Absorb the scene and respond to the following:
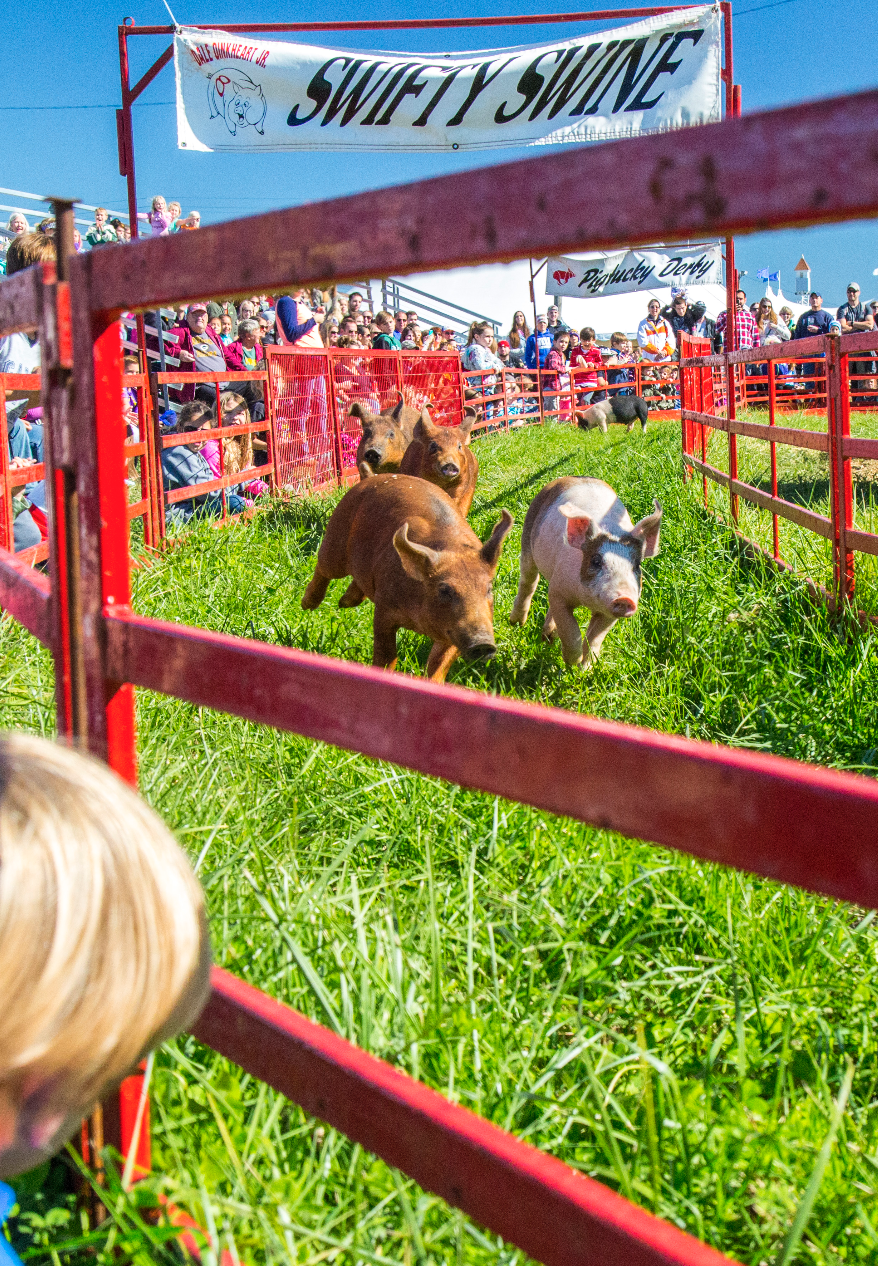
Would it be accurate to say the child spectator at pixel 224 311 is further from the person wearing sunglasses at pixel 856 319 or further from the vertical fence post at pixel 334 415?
the person wearing sunglasses at pixel 856 319

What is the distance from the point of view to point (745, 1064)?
2064 mm

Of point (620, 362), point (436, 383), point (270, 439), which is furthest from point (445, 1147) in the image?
point (620, 362)

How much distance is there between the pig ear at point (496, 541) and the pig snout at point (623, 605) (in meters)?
0.55

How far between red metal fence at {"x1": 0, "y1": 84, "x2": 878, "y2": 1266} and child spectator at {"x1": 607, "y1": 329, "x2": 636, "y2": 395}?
19.5m

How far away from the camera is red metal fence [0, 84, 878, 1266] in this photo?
913mm

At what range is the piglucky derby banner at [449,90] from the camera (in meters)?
8.69

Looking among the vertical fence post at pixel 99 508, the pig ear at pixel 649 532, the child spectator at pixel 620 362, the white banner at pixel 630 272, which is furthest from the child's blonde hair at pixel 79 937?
the child spectator at pixel 620 362

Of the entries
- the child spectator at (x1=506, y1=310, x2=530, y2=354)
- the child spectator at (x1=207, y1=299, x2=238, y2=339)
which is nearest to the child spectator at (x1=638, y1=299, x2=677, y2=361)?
the child spectator at (x1=506, y1=310, x2=530, y2=354)

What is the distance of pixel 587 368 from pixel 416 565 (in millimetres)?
16535

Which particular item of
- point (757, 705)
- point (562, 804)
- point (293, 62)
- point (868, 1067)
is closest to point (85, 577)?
point (562, 804)

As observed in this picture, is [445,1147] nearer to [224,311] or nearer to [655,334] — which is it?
[224,311]

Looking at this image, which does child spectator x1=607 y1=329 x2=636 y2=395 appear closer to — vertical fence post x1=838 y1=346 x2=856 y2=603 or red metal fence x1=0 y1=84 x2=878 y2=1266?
Result: vertical fence post x1=838 y1=346 x2=856 y2=603

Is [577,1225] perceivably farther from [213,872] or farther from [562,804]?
[213,872]

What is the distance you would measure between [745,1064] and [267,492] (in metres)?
8.37
